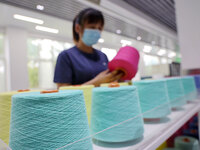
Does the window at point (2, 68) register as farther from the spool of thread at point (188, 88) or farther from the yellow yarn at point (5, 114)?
the spool of thread at point (188, 88)

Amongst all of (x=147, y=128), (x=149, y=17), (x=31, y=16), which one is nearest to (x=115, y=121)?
(x=147, y=128)

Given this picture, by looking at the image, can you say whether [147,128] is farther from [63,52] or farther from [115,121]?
[63,52]

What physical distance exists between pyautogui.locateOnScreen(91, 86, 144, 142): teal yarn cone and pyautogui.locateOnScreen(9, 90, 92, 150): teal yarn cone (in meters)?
0.10

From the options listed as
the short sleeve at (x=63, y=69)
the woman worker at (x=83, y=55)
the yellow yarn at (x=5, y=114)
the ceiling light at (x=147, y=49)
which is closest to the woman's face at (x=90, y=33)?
the woman worker at (x=83, y=55)

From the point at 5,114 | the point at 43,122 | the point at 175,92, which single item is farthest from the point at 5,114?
the point at 175,92

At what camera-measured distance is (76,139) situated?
0.24 meters

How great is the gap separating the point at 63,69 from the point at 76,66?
68mm

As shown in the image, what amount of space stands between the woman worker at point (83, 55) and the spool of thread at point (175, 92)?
284 millimetres

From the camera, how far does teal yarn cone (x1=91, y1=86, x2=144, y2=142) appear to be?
0.31 meters

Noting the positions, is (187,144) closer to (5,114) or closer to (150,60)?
(150,60)

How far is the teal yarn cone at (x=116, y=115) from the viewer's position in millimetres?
312

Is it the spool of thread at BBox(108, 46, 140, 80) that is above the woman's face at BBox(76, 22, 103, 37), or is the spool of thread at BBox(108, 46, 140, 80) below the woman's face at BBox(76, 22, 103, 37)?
below

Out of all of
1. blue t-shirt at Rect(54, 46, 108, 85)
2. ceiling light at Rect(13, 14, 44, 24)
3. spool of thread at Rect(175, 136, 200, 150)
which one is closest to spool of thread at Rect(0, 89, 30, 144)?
ceiling light at Rect(13, 14, 44, 24)

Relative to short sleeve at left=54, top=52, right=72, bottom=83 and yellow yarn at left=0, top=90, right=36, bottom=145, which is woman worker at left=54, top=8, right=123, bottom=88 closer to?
short sleeve at left=54, top=52, right=72, bottom=83
